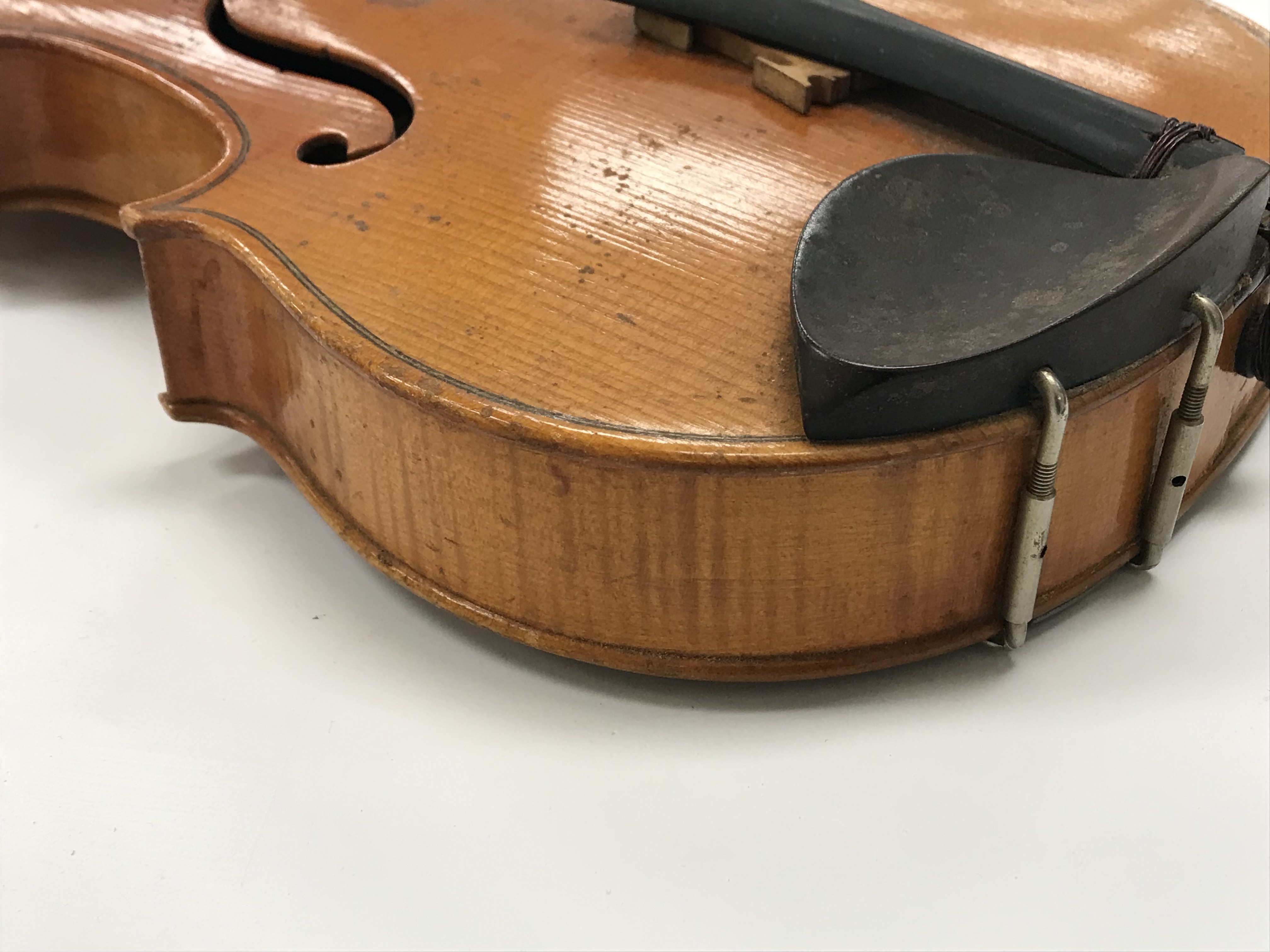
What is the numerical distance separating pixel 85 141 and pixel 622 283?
83 cm

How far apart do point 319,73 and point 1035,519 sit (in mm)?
942

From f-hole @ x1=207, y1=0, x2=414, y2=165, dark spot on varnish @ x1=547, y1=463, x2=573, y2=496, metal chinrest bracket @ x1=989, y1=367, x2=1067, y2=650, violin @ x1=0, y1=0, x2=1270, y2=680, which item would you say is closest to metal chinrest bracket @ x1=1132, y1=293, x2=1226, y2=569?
violin @ x1=0, y1=0, x2=1270, y2=680

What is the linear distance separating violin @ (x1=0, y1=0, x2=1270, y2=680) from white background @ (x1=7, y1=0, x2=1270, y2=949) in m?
0.07

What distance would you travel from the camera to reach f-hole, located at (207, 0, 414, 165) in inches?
54.4

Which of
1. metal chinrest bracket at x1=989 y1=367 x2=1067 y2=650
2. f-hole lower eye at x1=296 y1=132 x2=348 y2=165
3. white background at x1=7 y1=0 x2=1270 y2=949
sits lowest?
white background at x1=7 y1=0 x2=1270 y2=949

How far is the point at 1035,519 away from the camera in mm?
1109

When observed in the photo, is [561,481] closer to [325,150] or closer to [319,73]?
[325,150]

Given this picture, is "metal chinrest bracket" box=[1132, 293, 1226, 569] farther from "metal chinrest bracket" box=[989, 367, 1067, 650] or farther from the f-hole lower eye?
the f-hole lower eye

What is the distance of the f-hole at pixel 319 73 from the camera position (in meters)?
1.38

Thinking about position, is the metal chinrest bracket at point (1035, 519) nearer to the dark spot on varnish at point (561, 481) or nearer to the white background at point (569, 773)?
the white background at point (569, 773)

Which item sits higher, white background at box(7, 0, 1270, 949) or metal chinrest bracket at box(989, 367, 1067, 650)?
metal chinrest bracket at box(989, 367, 1067, 650)

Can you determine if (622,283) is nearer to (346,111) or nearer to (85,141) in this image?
(346,111)

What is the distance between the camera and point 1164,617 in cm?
130

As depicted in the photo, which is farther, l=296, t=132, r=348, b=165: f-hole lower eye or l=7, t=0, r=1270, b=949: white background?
l=296, t=132, r=348, b=165: f-hole lower eye
